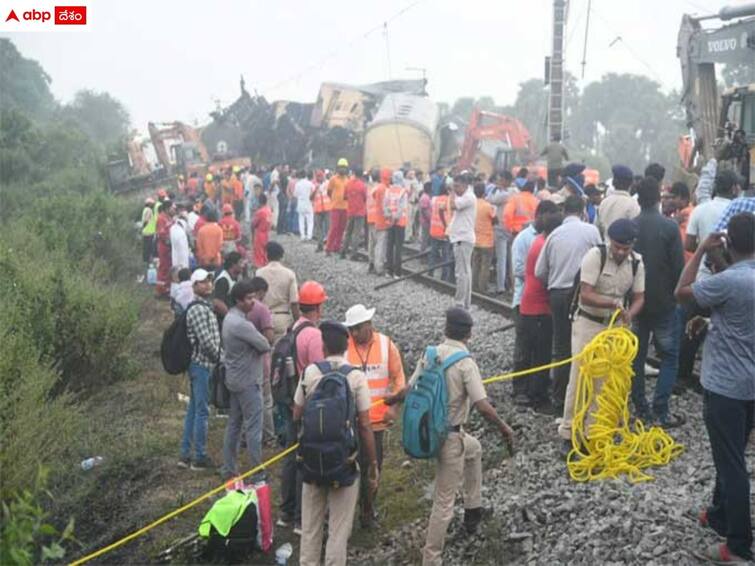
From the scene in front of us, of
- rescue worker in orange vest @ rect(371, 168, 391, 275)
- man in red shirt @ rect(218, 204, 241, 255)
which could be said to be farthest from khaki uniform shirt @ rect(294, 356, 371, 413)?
rescue worker in orange vest @ rect(371, 168, 391, 275)

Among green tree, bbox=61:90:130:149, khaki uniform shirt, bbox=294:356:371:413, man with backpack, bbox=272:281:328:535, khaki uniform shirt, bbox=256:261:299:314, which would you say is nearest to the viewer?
khaki uniform shirt, bbox=294:356:371:413

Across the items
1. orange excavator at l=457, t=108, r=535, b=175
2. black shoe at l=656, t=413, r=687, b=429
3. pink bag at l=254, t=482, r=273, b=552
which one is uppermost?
orange excavator at l=457, t=108, r=535, b=175

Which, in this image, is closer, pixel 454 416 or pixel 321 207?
pixel 454 416

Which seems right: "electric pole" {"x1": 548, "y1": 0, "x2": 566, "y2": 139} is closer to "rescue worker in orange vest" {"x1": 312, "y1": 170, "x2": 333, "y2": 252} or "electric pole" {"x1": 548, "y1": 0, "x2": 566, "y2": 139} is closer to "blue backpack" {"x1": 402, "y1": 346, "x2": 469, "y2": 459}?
"rescue worker in orange vest" {"x1": 312, "y1": 170, "x2": 333, "y2": 252}

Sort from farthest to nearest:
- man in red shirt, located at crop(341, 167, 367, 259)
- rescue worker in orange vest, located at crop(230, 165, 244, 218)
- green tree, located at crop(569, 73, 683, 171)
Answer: green tree, located at crop(569, 73, 683, 171), rescue worker in orange vest, located at crop(230, 165, 244, 218), man in red shirt, located at crop(341, 167, 367, 259)

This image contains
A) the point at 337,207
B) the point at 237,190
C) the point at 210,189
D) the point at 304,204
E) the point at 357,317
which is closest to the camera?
the point at 357,317

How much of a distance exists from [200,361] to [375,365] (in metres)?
2.54

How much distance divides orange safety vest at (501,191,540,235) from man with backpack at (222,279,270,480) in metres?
6.11

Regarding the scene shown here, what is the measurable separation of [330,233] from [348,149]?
12.6 meters

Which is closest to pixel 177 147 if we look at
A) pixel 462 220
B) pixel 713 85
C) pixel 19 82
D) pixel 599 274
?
pixel 713 85

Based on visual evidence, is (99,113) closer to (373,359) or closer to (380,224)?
(380,224)

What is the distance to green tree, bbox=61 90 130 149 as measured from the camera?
289 ft

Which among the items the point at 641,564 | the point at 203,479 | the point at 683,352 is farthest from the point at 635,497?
the point at 203,479

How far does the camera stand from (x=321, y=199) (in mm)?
19250
